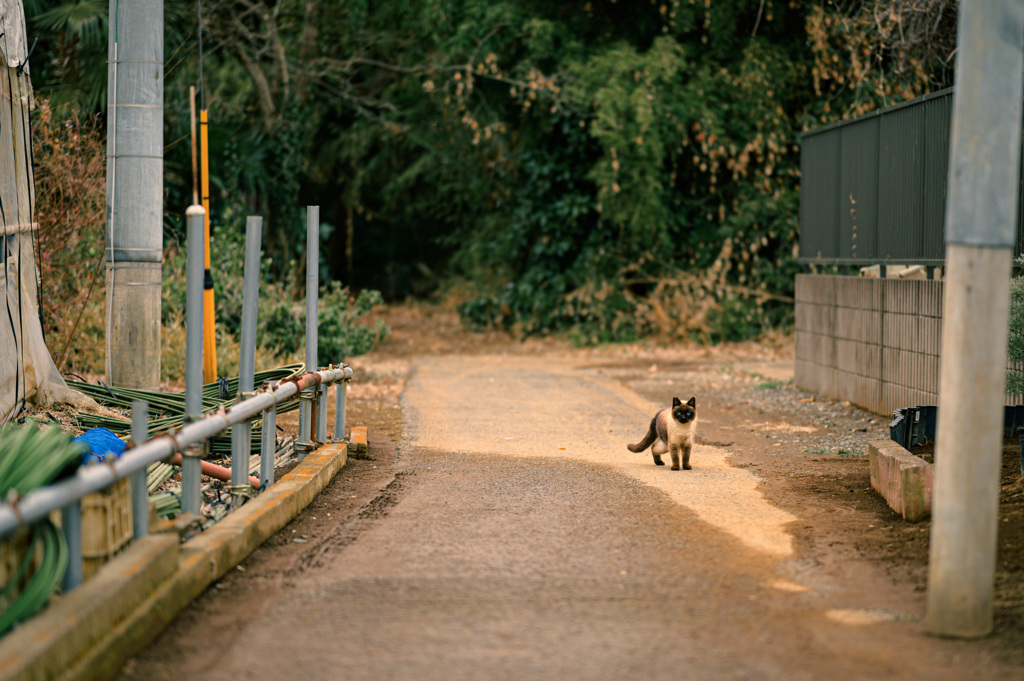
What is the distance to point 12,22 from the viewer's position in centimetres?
848

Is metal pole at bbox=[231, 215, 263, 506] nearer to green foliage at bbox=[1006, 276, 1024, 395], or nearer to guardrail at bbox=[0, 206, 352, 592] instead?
guardrail at bbox=[0, 206, 352, 592]

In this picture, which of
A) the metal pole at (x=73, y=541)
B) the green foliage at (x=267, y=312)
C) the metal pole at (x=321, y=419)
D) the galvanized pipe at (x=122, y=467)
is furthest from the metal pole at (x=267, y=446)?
the green foliage at (x=267, y=312)

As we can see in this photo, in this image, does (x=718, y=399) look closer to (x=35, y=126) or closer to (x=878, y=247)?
(x=878, y=247)

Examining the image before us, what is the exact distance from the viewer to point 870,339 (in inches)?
438

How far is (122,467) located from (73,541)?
1.17 feet

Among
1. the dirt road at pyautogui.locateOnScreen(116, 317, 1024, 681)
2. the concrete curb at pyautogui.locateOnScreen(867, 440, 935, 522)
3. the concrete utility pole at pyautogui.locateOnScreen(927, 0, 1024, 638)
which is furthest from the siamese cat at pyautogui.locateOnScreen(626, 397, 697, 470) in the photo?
the concrete utility pole at pyautogui.locateOnScreen(927, 0, 1024, 638)

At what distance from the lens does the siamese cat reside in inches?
320

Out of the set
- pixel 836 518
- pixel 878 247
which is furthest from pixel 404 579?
pixel 878 247

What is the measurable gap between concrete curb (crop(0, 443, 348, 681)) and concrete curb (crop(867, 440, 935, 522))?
366cm

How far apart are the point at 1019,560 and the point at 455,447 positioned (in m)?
4.93

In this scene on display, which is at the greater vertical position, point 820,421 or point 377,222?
point 377,222

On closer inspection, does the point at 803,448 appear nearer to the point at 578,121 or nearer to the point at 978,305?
the point at 978,305

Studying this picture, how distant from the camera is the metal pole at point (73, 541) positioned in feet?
12.8

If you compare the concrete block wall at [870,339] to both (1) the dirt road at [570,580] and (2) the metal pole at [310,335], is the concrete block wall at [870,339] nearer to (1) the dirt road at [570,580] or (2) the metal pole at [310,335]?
(1) the dirt road at [570,580]
